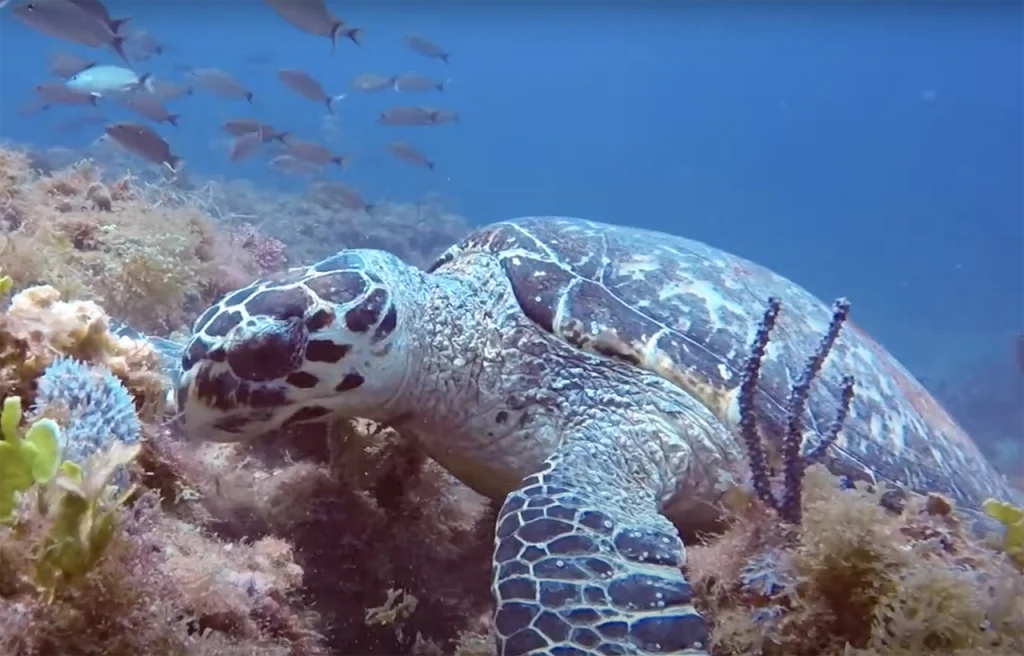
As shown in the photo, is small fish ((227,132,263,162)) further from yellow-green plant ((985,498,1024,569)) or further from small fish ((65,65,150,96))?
yellow-green plant ((985,498,1024,569))

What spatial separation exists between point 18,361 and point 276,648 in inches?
41.1

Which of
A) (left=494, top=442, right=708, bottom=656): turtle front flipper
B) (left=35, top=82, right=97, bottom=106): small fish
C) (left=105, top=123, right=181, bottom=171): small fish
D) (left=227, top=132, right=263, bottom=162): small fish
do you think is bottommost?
(left=227, top=132, right=263, bottom=162): small fish

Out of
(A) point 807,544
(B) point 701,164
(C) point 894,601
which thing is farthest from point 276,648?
(B) point 701,164

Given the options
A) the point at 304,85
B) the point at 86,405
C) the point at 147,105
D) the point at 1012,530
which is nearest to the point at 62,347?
the point at 86,405

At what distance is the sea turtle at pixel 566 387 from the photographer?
2117mm

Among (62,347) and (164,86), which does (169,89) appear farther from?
(62,347)

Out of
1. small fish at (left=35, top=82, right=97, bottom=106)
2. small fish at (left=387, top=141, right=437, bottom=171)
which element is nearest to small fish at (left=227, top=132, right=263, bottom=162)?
small fish at (left=35, top=82, right=97, bottom=106)

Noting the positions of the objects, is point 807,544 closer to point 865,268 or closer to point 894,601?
point 894,601

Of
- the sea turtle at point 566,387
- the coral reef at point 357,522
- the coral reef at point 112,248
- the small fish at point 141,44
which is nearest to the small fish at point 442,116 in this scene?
the small fish at point 141,44

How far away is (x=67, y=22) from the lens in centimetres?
664

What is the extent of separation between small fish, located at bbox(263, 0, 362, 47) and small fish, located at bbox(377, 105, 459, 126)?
2.78 m

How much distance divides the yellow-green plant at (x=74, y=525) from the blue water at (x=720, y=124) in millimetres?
25213

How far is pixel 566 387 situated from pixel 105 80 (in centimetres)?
604

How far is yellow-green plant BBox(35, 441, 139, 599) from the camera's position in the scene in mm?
1381
